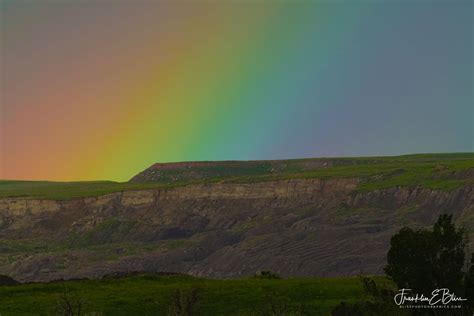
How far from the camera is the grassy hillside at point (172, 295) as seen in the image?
69500 millimetres

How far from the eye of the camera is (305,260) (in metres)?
179

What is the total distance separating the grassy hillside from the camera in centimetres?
6950

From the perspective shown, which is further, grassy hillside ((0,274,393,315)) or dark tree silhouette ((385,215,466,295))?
grassy hillside ((0,274,393,315))
